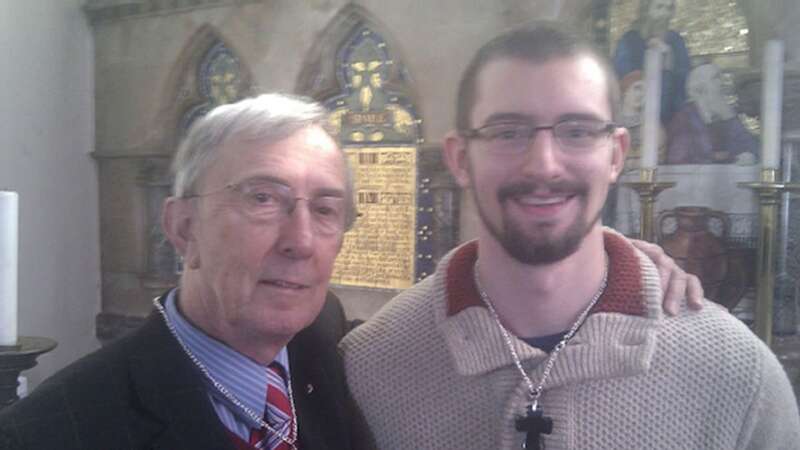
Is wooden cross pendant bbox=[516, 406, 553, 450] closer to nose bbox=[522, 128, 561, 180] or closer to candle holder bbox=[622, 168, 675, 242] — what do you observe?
nose bbox=[522, 128, 561, 180]

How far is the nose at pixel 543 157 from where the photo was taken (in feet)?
3.92

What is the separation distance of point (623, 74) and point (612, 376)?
292 cm

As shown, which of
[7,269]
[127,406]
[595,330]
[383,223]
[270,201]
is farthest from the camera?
[383,223]

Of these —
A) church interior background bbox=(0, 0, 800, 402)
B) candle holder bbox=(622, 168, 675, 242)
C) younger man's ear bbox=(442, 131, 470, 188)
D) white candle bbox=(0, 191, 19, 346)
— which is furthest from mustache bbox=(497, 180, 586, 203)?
church interior background bbox=(0, 0, 800, 402)

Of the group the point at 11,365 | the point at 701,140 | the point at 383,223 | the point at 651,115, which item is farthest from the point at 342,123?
the point at 11,365

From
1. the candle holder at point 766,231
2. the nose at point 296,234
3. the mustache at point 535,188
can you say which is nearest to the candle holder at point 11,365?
the nose at point 296,234

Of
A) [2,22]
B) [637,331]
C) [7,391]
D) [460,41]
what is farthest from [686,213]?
[2,22]

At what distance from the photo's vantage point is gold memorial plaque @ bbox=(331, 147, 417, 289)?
4.43 meters

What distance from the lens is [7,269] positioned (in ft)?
7.59

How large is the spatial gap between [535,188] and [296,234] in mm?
402

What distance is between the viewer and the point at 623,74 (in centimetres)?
380

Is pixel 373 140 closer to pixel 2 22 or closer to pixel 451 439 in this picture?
pixel 2 22

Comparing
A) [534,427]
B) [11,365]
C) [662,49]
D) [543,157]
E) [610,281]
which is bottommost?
[11,365]

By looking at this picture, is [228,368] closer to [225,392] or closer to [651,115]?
[225,392]
